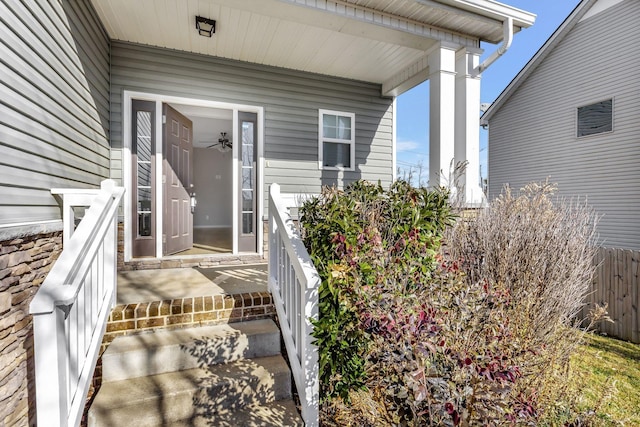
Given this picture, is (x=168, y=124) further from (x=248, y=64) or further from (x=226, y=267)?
(x=226, y=267)

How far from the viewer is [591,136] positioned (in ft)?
24.7

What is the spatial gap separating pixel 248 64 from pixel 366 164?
247cm

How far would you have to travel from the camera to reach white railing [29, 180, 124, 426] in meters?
1.37

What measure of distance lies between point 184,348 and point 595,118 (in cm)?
983

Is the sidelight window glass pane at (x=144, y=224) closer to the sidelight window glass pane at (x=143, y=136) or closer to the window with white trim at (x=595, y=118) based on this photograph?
the sidelight window glass pane at (x=143, y=136)

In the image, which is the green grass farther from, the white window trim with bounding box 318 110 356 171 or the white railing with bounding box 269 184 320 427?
the white window trim with bounding box 318 110 356 171

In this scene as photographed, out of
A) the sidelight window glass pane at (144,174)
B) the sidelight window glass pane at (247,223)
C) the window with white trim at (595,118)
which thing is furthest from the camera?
the window with white trim at (595,118)

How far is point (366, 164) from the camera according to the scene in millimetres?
5480

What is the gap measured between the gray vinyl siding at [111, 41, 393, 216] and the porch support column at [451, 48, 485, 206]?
181cm

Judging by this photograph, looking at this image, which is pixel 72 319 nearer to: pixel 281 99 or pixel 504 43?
pixel 281 99

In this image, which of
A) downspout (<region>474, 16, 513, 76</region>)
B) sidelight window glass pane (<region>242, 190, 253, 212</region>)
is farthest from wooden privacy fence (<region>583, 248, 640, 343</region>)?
sidelight window glass pane (<region>242, 190, 253, 212</region>)

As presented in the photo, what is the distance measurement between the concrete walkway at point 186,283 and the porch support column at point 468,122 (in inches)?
107

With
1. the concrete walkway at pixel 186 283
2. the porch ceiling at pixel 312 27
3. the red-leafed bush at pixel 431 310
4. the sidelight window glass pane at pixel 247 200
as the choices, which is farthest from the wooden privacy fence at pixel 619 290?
the sidelight window glass pane at pixel 247 200

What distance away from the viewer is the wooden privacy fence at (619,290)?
403 cm
